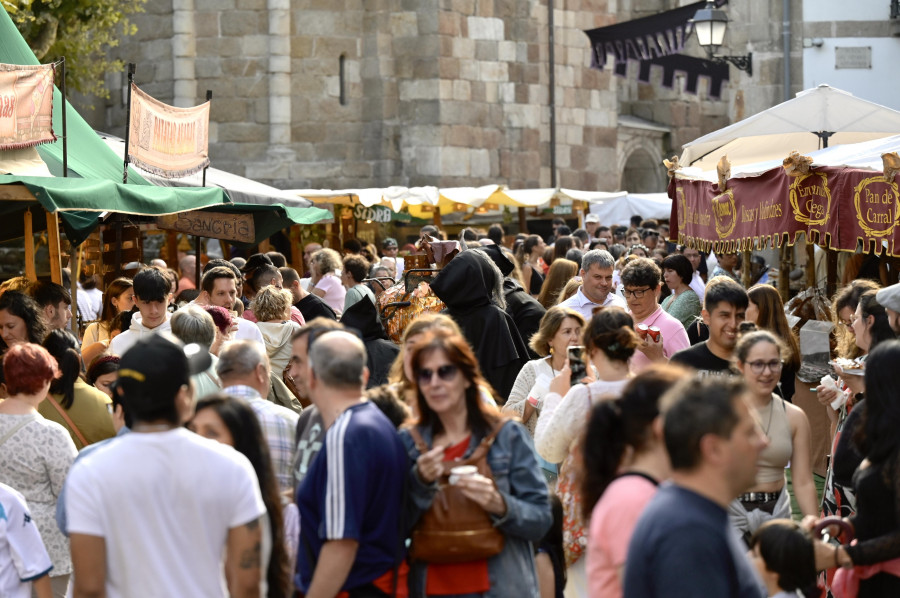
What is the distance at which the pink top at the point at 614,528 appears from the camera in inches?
153

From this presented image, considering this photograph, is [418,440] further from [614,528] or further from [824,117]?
[824,117]

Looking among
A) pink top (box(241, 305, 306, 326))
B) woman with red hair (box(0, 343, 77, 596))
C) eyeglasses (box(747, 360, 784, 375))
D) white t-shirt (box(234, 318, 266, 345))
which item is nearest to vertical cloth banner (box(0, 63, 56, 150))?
pink top (box(241, 305, 306, 326))

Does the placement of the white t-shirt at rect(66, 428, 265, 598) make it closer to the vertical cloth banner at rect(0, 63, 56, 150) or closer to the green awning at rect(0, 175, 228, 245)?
the green awning at rect(0, 175, 228, 245)

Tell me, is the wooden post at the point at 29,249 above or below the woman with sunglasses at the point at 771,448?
above

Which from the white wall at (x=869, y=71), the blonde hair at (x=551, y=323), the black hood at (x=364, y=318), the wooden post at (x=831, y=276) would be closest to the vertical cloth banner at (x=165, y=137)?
the black hood at (x=364, y=318)

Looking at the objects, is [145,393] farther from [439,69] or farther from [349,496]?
[439,69]

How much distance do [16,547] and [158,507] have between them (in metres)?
1.56

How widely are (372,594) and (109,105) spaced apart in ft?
76.2

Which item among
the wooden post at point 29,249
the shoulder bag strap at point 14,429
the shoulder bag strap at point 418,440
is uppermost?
the wooden post at point 29,249

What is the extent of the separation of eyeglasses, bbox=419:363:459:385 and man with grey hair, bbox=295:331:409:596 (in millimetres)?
208

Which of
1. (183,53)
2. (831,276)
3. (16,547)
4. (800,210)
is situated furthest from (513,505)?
(183,53)

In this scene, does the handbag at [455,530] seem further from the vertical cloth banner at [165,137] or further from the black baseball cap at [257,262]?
the vertical cloth banner at [165,137]

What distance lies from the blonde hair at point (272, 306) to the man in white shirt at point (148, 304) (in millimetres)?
902

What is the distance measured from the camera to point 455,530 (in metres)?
4.50
